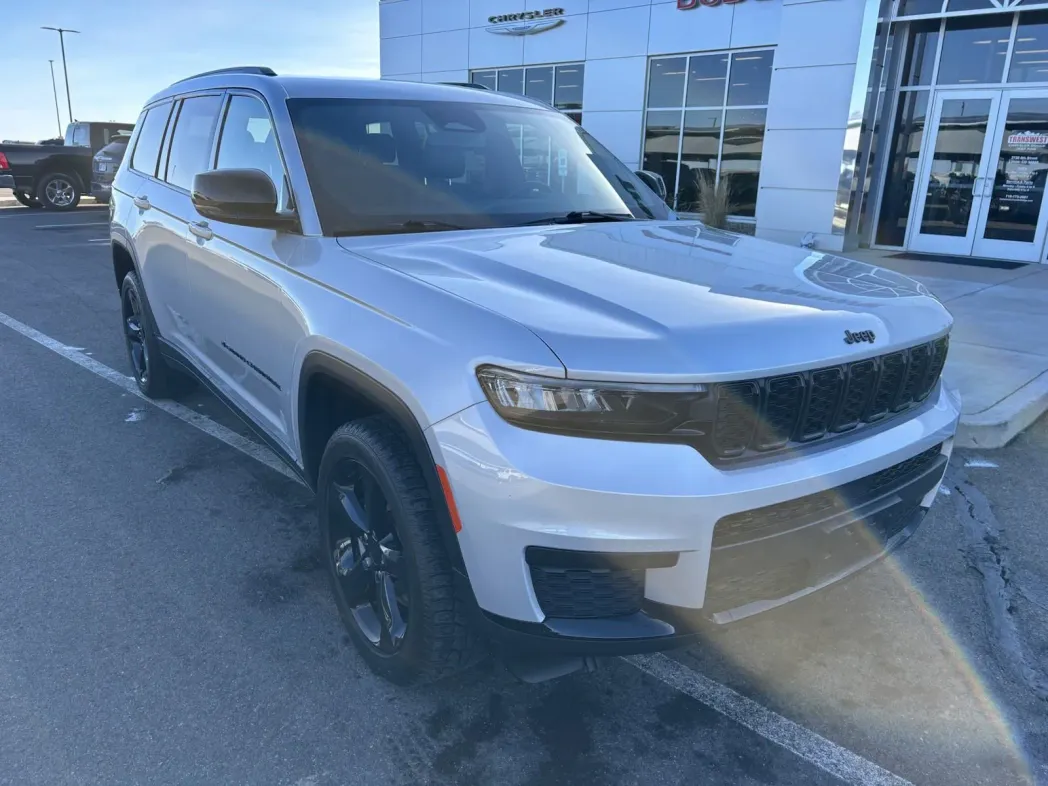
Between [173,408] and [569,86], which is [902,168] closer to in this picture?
[569,86]

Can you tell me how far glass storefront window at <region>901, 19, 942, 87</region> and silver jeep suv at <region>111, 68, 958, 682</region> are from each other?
11.7m

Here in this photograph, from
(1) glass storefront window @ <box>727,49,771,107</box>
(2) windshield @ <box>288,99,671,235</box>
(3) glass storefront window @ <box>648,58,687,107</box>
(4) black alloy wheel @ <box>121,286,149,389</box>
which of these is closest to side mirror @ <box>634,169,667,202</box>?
(2) windshield @ <box>288,99,671,235</box>

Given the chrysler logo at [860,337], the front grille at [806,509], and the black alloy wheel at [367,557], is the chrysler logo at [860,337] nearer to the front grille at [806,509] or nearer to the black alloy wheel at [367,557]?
the front grille at [806,509]

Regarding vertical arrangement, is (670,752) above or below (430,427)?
below

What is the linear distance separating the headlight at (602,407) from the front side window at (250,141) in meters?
1.55

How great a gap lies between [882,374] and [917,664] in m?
1.16

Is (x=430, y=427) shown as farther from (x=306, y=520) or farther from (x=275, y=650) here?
(x=306, y=520)

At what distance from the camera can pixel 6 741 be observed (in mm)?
2281

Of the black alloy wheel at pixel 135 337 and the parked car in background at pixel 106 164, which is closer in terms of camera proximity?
the black alloy wheel at pixel 135 337

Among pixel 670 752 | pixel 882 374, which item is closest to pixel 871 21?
pixel 882 374

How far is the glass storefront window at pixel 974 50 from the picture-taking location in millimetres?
11852

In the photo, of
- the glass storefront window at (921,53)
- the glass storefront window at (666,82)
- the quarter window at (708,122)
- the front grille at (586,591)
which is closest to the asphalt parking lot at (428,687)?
the front grille at (586,591)

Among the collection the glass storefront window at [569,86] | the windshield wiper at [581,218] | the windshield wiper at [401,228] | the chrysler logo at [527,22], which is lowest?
the windshield wiper at [401,228]

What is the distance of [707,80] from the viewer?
49.4 feet
